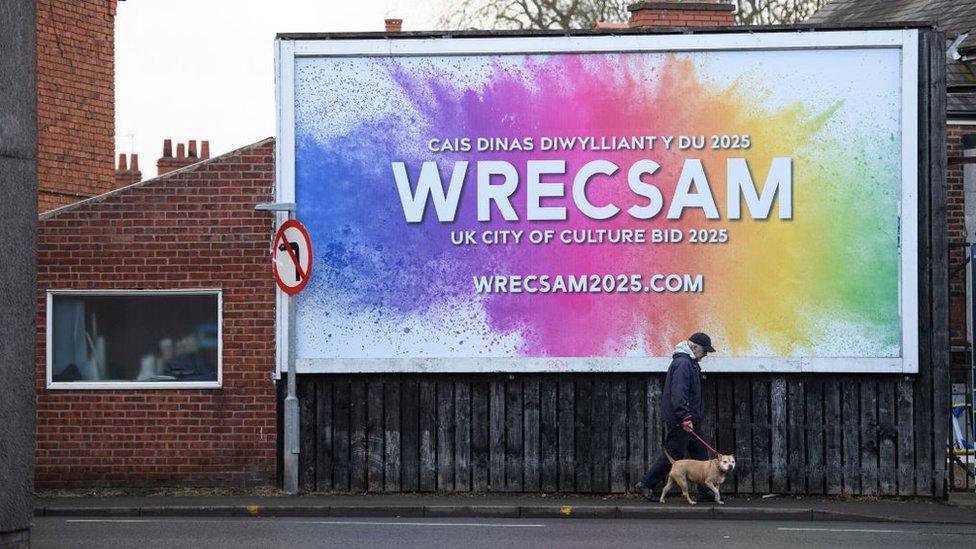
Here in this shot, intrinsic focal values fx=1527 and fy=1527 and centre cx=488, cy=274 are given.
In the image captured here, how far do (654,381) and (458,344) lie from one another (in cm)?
214

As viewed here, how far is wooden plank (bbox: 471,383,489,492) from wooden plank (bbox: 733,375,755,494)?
267cm

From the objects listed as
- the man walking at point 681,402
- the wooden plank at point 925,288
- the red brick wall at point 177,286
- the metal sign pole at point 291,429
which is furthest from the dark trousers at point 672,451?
the red brick wall at point 177,286

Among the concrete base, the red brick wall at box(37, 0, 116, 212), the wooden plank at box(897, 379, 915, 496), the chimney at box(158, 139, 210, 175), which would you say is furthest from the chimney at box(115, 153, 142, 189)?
the concrete base

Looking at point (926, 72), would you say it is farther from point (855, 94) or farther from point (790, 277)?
point (790, 277)

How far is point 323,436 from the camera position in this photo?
16469mm

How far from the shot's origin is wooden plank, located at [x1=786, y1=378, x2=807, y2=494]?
1627 cm

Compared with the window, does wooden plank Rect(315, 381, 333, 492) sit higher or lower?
lower

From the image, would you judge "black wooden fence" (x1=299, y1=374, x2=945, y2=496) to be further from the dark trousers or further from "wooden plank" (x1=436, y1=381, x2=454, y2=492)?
the dark trousers

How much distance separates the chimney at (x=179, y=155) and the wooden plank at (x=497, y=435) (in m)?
16.1

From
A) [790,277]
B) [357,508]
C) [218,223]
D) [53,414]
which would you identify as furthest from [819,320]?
[53,414]

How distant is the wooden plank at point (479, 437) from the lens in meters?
16.3

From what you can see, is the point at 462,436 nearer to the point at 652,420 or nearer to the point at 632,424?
the point at 632,424

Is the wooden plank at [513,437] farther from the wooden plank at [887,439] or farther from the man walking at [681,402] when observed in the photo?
the wooden plank at [887,439]

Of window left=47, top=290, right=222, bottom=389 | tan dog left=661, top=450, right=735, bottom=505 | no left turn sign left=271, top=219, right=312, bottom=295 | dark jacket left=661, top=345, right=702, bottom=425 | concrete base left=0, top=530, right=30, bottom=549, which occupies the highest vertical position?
no left turn sign left=271, top=219, right=312, bottom=295
